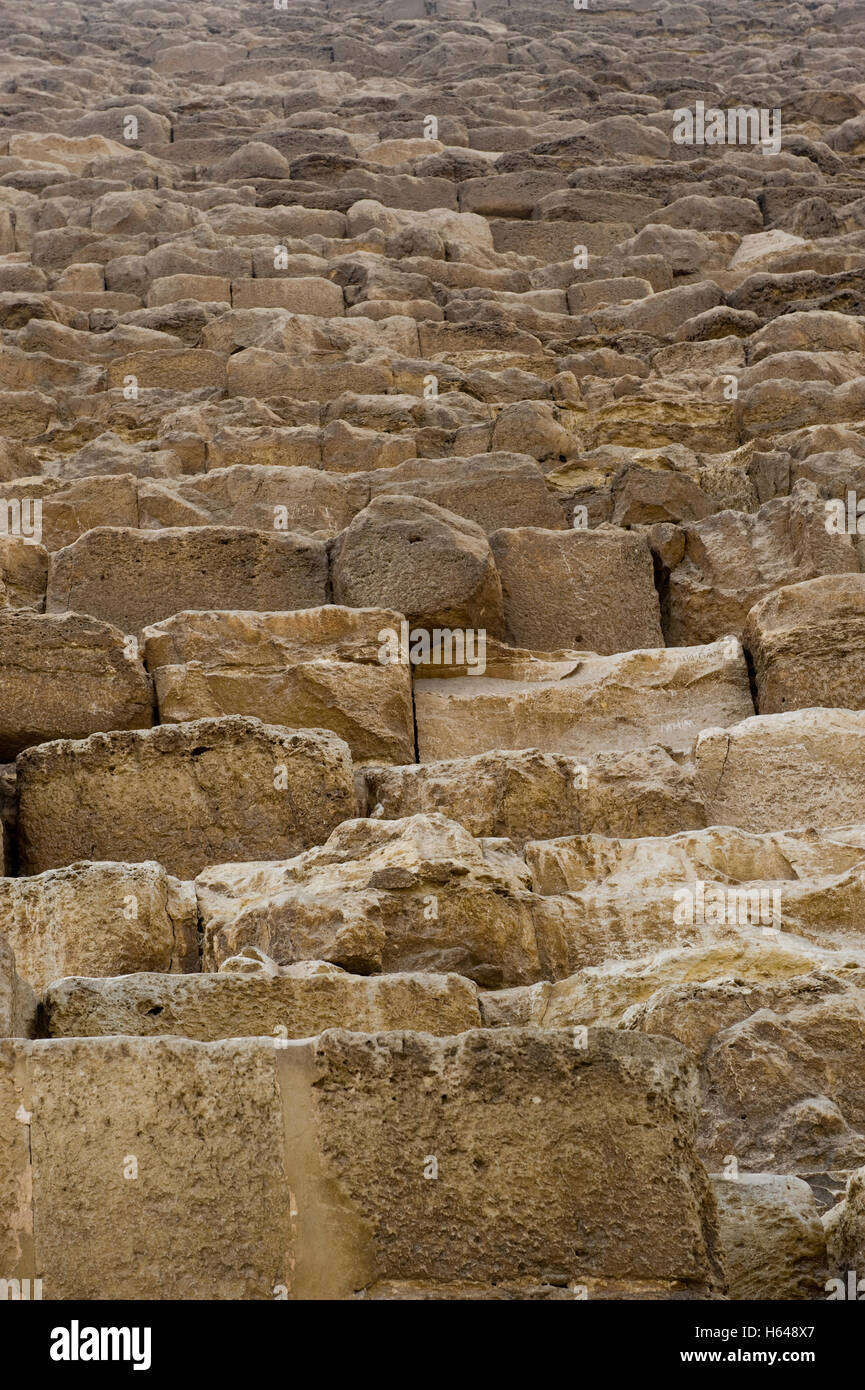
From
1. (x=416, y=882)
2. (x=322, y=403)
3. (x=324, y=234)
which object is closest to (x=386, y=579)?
(x=416, y=882)

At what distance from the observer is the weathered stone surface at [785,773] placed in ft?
14.0

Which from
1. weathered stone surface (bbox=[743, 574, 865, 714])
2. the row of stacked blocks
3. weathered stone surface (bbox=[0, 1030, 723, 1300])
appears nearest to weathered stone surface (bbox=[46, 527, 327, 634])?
the row of stacked blocks

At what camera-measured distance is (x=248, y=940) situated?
141 inches

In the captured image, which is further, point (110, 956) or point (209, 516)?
point (209, 516)

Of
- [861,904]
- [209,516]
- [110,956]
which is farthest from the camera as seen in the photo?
[209,516]

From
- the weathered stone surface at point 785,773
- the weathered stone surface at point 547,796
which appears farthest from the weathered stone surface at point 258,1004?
the weathered stone surface at point 785,773

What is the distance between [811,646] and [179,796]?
1.87 m

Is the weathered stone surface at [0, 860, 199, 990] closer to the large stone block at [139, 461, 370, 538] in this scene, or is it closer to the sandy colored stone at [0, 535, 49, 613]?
the sandy colored stone at [0, 535, 49, 613]

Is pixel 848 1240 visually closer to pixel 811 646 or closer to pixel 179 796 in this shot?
pixel 179 796

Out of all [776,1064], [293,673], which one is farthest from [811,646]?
[776,1064]

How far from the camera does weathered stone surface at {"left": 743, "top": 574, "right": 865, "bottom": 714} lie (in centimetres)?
469
